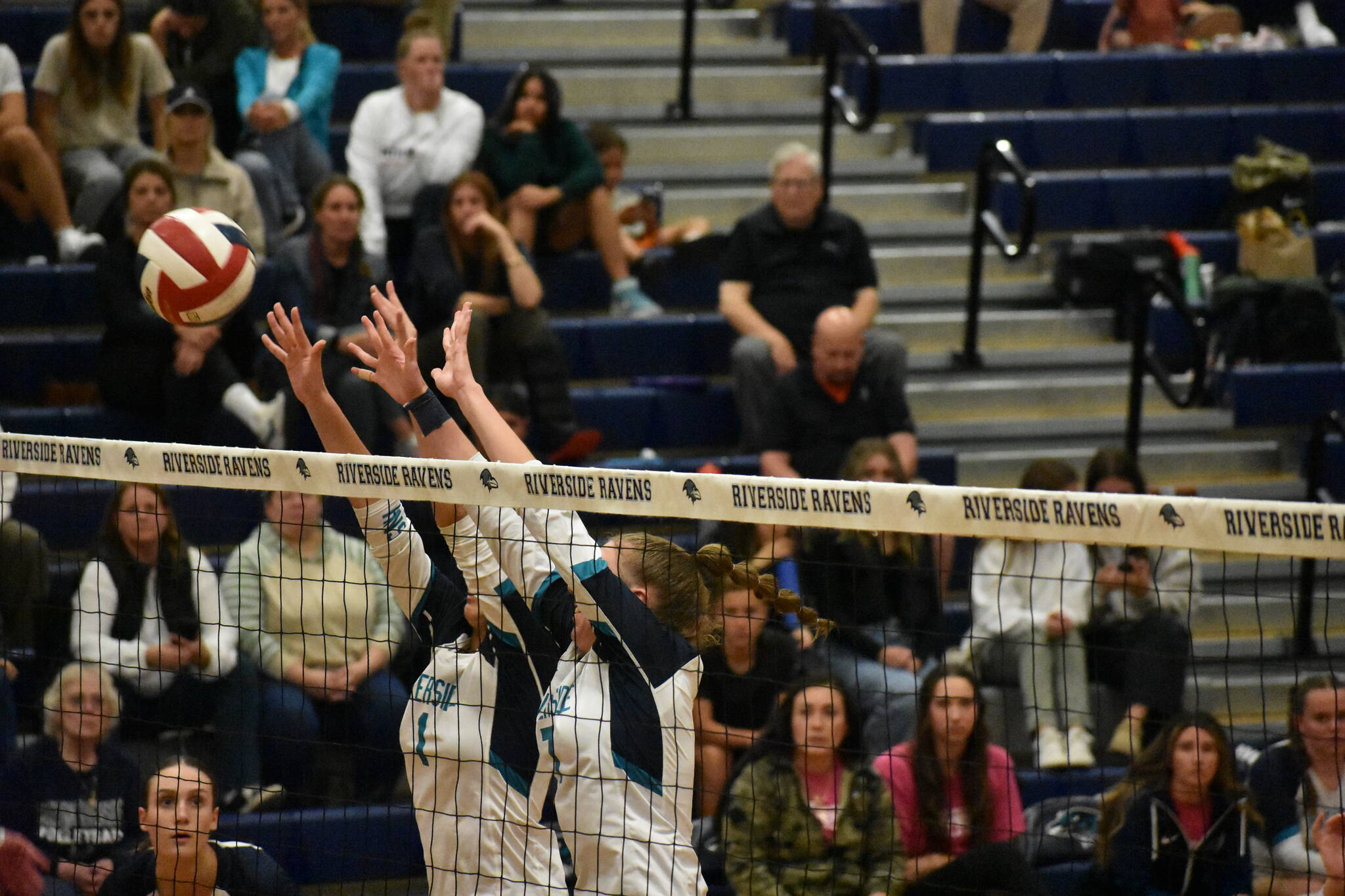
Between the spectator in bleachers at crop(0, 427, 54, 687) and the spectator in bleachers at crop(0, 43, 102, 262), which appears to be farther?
the spectator in bleachers at crop(0, 43, 102, 262)

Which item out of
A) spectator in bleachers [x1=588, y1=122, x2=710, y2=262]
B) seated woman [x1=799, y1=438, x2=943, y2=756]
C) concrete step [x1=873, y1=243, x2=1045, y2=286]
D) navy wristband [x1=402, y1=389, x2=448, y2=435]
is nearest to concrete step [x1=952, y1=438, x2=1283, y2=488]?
concrete step [x1=873, y1=243, x2=1045, y2=286]

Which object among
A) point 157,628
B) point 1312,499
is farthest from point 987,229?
point 157,628

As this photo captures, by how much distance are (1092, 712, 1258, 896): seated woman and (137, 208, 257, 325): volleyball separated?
10.2 feet

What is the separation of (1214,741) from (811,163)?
359 cm

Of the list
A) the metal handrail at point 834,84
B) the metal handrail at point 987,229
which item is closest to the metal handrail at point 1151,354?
the metal handrail at point 987,229

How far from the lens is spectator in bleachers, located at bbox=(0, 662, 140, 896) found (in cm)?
520

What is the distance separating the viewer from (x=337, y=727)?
5.91 metres

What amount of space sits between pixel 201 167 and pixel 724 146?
3.23m

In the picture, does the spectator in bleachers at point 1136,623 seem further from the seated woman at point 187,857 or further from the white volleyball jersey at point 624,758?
the seated woman at point 187,857

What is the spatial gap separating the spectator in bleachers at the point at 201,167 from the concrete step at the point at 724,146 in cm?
251

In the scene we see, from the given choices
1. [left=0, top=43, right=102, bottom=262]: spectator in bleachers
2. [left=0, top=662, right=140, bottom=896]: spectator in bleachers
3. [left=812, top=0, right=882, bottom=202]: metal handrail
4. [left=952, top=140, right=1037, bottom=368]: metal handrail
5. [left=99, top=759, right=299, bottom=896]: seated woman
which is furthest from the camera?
[left=812, top=0, right=882, bottom=202]: metal handrail

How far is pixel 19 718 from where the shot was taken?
6.05 metres

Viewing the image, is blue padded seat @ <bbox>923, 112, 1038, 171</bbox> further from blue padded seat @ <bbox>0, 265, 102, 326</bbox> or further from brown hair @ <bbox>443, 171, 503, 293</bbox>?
blue padded seat @ <bbox>0, 265, 102, 326</bbox>

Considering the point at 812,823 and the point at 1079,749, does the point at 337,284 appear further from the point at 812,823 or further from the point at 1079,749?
the point at 1079,749
